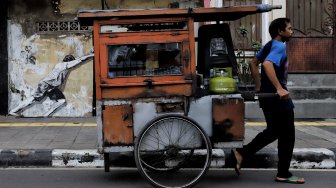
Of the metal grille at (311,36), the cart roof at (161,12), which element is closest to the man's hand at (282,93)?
the cart roof at (161,12)

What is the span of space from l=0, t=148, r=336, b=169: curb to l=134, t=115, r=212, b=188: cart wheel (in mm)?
1181

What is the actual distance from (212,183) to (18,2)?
6501mm

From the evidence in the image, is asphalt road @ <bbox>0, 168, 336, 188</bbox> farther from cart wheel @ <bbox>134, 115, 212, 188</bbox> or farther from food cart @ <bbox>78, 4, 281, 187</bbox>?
food cart @ <bbox>78, 4, 281, 187</bbox>

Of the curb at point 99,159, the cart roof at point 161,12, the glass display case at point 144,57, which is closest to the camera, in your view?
the cart roof at point 161,12

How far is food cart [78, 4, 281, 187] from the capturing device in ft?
17.2

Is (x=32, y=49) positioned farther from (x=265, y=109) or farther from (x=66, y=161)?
(x=265, y=109)

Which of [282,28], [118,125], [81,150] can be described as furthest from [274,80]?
[81,150]

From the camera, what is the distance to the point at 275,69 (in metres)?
5.48

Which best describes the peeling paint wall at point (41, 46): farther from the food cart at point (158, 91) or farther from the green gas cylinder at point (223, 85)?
the green gas cylinder at point (223, 85)

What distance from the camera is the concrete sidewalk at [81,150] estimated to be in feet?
22.0

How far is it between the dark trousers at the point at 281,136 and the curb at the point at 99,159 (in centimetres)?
99

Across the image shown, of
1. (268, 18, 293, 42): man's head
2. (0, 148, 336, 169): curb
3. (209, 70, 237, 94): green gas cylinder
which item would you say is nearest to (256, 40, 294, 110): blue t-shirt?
(268, 18, 293, 42): man's head

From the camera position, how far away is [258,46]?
1075 cm

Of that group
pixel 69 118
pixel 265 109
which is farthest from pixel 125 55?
pixel 69 118
